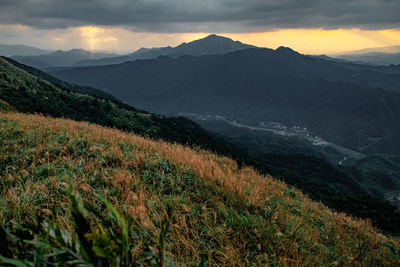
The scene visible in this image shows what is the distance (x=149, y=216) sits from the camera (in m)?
3.13

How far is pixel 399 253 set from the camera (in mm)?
5035

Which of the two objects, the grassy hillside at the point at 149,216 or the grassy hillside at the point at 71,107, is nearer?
the grassy hillside at the point at 149,216

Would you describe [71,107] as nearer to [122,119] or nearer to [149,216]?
[122,119]

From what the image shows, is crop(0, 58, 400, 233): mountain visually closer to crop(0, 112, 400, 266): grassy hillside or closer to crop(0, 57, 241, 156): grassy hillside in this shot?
crop(0, 57, 241, 156): grassy hillside

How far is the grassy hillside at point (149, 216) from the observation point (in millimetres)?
1568

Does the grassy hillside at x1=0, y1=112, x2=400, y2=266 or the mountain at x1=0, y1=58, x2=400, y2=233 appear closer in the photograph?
the grassy hillside at x1=0, y1=112, x2=400, y2=266

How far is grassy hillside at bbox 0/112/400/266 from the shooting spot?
5.15 feet

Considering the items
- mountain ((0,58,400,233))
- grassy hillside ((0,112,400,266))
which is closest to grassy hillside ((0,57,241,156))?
mountain ((0,58,400,233))

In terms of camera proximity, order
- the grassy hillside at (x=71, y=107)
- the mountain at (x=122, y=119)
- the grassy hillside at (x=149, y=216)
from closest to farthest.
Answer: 1. the grassy hillside at (x=149, y=216)
2. the mountain at (x=122, y=119)
3. the grassy hillside at (x=71, y=107)

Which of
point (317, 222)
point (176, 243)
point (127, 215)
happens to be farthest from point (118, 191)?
point (317, 222)

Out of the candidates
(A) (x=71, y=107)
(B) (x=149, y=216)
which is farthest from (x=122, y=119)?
(B) (x=149, y=216)

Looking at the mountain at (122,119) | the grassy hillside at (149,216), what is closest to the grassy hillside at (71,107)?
the mountain at (122,119)

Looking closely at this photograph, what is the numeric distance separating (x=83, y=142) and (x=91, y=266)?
5.48 m

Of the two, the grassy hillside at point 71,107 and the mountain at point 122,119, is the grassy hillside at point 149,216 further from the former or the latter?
the grassy hillside at point 71,107
